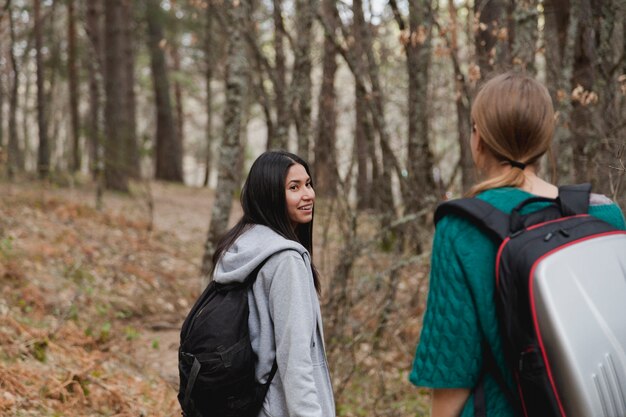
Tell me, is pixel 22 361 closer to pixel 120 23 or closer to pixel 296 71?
pixel 296 71

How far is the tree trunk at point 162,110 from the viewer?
2255 cm

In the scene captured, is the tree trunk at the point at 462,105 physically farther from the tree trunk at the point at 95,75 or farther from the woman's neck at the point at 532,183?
the tree trunk at the point at 95,75

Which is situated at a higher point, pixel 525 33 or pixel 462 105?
pixel 525 33

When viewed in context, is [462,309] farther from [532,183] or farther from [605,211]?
[605,211]

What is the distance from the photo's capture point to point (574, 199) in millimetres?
2055

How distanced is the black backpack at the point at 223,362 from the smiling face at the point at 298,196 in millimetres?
361

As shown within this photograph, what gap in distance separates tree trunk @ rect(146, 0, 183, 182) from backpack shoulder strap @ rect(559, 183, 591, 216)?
835 inches

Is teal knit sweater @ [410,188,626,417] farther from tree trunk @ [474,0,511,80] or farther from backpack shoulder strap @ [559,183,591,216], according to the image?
tree trunk @ [474,0,511,80]

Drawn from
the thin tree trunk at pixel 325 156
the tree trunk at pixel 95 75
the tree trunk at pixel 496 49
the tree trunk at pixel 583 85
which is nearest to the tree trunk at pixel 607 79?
the tree trunk at pixel 583 85

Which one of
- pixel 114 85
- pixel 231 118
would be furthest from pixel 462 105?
pixel 114 85

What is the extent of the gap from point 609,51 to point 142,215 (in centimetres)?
1056

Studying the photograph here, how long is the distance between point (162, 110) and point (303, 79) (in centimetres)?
1730

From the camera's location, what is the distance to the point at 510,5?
851 centimetres

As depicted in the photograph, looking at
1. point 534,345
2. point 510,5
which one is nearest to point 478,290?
point 534,345
